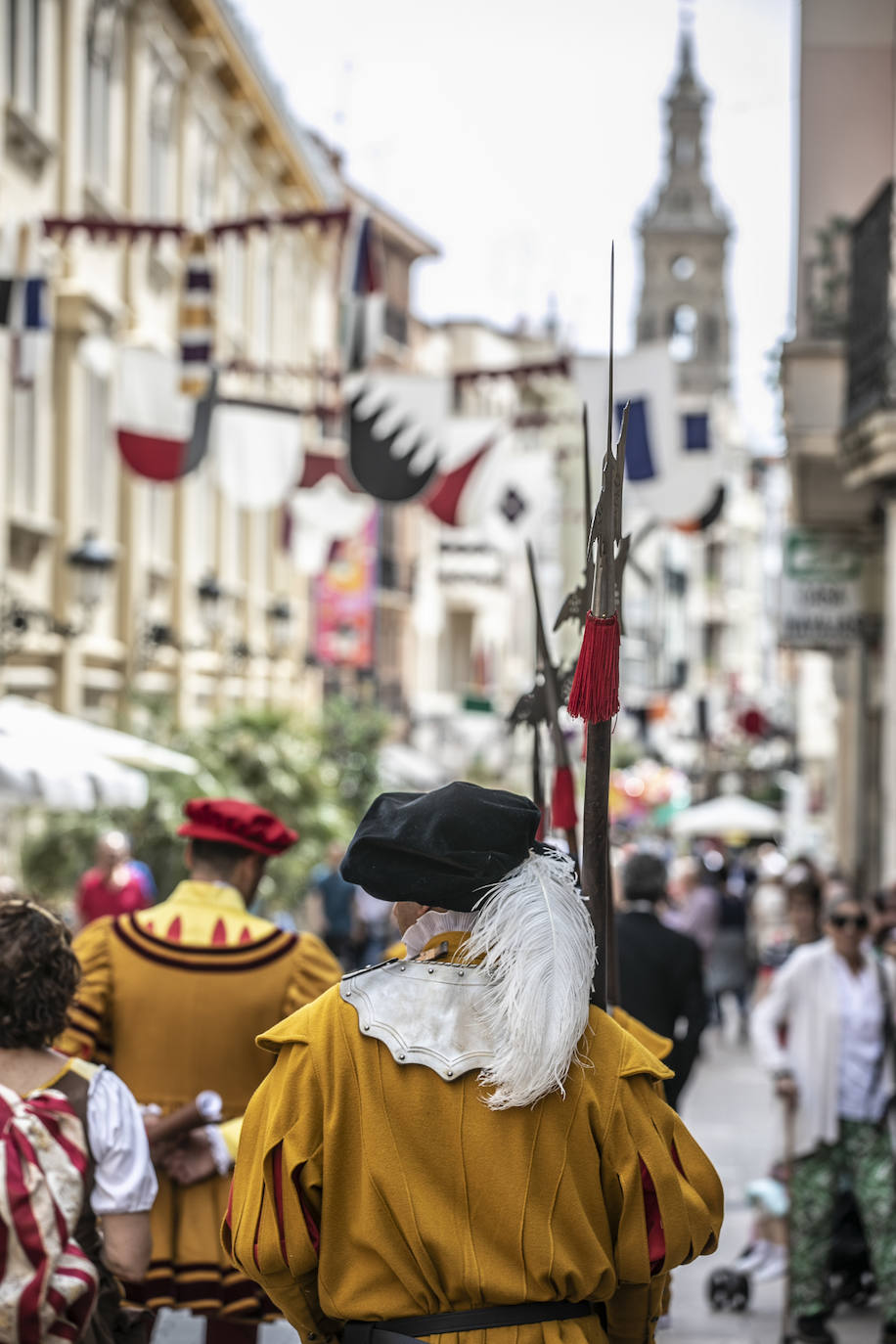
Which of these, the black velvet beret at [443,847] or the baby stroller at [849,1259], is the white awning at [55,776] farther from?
the black velvet beret at [443,847]

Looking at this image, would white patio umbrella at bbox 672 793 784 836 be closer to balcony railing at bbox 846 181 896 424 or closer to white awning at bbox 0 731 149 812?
balcony railing at bbox 846 181 896 424

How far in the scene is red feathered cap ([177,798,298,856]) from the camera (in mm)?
4852

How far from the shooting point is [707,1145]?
11.5 meters

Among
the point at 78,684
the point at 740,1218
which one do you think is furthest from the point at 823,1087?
the point at 78,684

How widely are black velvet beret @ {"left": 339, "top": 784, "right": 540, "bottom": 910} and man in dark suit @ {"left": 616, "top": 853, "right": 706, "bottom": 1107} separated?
3.88 metres

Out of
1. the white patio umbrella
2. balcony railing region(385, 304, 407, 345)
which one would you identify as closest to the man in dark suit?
the white patio umbrella

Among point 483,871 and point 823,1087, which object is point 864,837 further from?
point 483,871

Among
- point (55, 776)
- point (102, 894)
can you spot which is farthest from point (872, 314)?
point (55, 776)

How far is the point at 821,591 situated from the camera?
58.7ft

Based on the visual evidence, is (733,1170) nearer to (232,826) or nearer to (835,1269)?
(835,1269)

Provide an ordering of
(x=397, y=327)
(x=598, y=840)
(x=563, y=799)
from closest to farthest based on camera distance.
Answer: (x=598, y=840) → (x=563, y=799) → (x=397, y=327)

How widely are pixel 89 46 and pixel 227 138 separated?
6.99 meters

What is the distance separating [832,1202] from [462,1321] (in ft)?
15.7

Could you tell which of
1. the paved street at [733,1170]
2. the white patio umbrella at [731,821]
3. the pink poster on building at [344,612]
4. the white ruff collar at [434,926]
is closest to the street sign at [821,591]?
the paved street at [733,1170]
